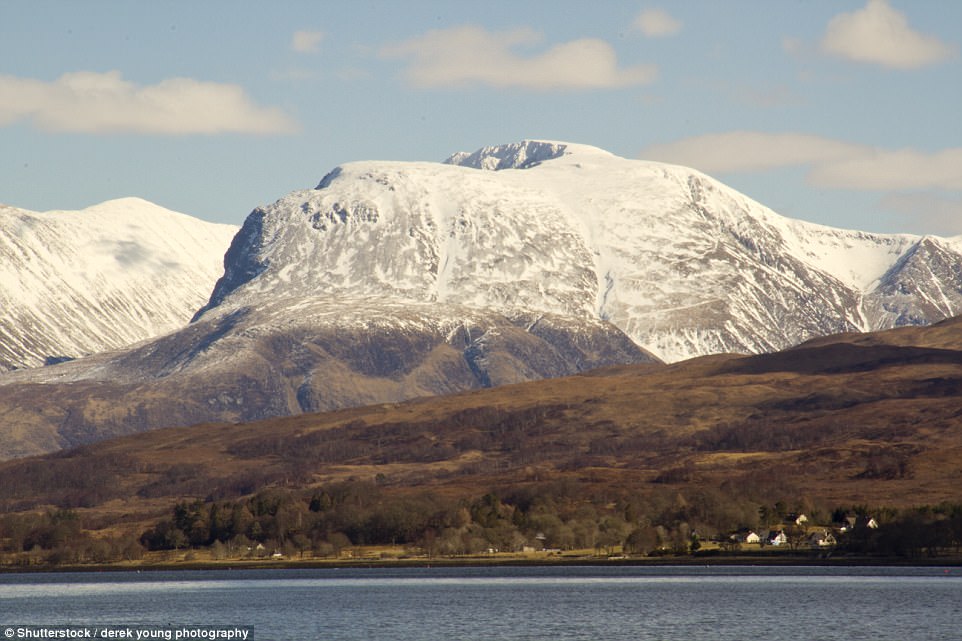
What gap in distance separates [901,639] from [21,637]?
87.1 metres

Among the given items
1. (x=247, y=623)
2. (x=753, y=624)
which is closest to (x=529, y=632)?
(x=753, y=624)

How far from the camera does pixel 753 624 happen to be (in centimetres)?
17225

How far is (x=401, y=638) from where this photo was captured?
542 ft

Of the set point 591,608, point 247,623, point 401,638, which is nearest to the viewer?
point 401,638

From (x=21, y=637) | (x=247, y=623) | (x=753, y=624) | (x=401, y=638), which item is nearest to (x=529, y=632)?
(x=401, y=638)

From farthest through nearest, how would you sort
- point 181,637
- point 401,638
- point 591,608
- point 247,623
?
point 591,608 → point 247,623 → point 401,638 → point 181,637

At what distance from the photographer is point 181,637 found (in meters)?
152

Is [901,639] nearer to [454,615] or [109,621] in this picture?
[454,615]

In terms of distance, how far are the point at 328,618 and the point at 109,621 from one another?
25.2 m

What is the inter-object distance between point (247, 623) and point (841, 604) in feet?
226

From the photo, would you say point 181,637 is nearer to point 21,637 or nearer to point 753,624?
point 21,637

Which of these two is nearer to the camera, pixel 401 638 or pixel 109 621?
pixel 401 638

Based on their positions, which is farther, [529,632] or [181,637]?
[529,632]

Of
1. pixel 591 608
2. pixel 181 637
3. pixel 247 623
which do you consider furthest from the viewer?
pixel 591 608
